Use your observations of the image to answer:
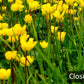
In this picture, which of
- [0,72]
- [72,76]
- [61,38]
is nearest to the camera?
[0,72]

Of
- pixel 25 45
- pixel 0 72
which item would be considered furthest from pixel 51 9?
pixel 0 72

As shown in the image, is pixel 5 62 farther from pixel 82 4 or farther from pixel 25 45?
pixel 25 45

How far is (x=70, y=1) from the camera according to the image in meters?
2.05

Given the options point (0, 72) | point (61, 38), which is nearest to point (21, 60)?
point (0, 72)

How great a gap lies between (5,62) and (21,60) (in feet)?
3.30

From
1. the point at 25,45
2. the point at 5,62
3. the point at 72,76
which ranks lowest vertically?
the point at 5,62

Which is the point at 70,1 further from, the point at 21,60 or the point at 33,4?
the point at 21,60

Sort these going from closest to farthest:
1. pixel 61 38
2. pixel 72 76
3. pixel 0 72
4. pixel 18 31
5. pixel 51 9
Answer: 1. pixel 0 72
2. pixel 72 76
3. pixel 18 31
4. pixel 51 9
5. pixel 61 38

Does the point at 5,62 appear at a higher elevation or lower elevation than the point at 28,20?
lower

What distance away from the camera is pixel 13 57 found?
1267 mm

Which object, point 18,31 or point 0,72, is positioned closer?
point 0,72

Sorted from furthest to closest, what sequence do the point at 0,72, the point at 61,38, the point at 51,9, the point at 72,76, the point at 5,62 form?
the point at 5,62
the point at 61,38
the point at 51,9
the point at 72,76
the point at 0,72

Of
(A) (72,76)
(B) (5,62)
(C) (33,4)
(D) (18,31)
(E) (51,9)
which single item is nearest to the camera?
(A) (72,76)

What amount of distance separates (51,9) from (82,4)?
38cm
